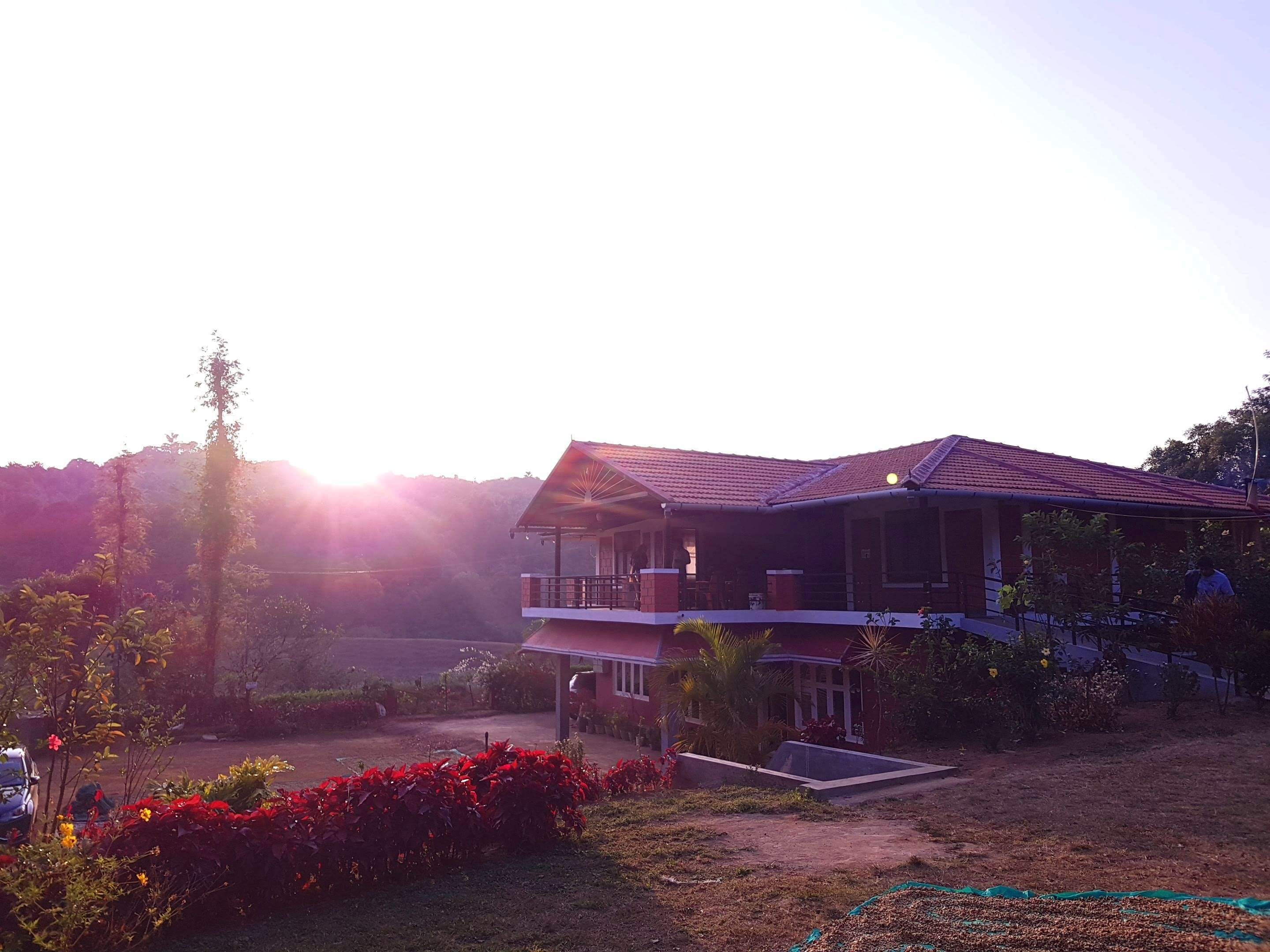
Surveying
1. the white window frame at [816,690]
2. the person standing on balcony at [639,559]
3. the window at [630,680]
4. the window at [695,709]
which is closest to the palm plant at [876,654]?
the white window frame at [816,690]

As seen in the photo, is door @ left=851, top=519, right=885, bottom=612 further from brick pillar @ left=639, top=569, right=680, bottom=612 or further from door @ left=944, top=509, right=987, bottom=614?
brick pillar @ left=639, top=569, right=680, bottom=612

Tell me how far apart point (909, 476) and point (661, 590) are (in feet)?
16.9

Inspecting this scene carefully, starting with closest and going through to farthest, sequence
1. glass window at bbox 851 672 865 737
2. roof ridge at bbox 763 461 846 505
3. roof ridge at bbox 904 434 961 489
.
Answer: roof ridge at bbox 904 434 961 489 < glass window at bbox 851 672 865 737 < roof ridge at bbox 763 461 846 505

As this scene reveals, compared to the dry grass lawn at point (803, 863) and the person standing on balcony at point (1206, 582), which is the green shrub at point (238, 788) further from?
the person standing on balcony at point (1206, 582)

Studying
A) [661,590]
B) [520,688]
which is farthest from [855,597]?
[520,688]

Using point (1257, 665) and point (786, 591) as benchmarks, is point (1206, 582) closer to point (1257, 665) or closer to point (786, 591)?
point (1257, 665)

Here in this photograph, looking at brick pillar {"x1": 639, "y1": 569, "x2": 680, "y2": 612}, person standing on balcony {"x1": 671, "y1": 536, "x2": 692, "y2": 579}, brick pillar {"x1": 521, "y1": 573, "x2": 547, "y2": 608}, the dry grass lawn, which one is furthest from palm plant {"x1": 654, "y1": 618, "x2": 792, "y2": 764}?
brick pillar {"x1": 521, "y1": 573, "x2": 547, "y2": 608}

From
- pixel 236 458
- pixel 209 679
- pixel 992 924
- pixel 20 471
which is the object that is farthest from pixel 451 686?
pixel 20 471

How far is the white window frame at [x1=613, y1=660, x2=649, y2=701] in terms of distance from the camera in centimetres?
2272

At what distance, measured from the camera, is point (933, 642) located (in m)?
14.1

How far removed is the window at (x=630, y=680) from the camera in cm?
2278

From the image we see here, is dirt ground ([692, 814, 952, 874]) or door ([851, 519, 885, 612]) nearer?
dirt ground ([692, 814, 952, 874])

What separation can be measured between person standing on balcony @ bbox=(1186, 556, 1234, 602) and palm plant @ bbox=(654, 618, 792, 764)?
6113 mm

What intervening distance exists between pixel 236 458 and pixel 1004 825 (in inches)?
1083
